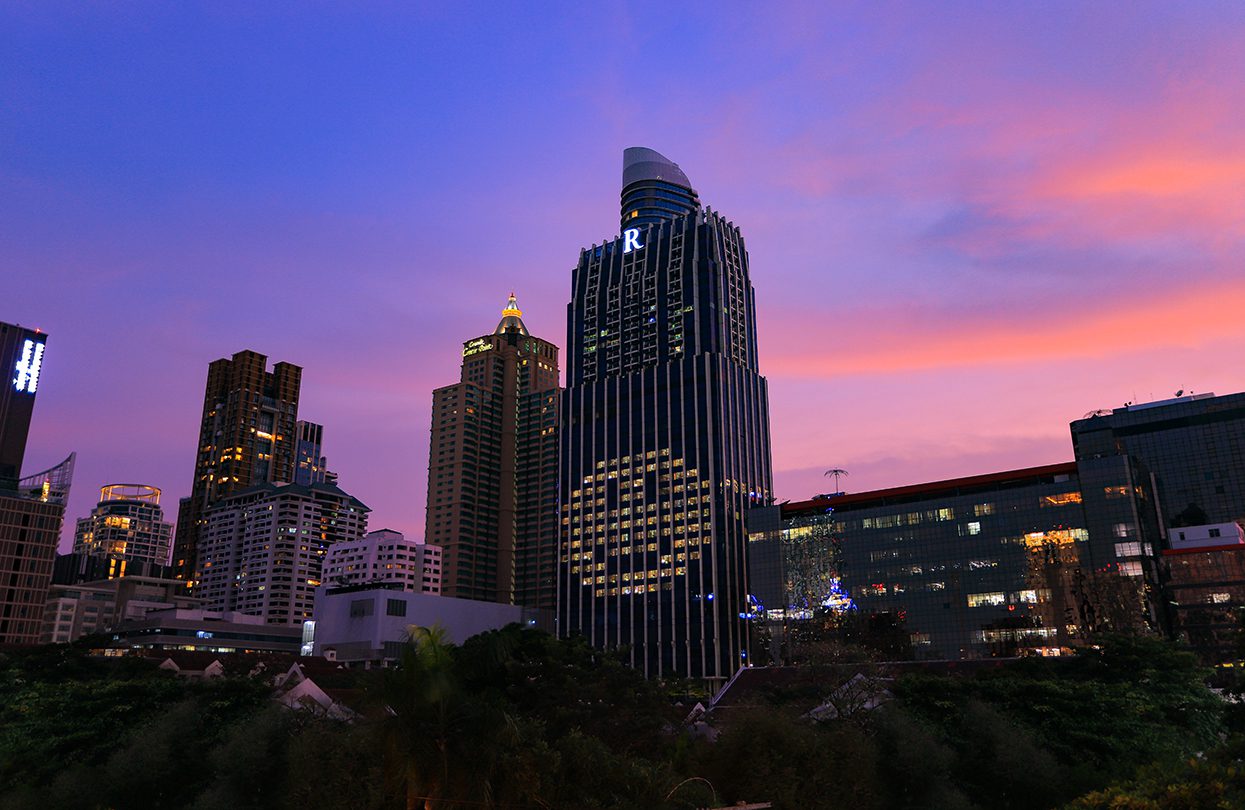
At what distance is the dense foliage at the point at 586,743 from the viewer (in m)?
33.7

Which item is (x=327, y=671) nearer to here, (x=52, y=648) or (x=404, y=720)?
(x=52, y=648)

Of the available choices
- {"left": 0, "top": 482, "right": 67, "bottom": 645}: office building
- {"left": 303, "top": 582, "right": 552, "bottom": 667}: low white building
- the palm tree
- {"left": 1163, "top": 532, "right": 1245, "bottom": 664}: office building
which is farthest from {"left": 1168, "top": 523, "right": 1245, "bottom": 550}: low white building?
{"left": 0, "top": 482, "right": 67, "bottom": 645}: office building

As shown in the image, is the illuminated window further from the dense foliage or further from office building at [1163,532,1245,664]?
the dense foliage

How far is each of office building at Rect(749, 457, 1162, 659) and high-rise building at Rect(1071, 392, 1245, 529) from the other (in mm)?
34914

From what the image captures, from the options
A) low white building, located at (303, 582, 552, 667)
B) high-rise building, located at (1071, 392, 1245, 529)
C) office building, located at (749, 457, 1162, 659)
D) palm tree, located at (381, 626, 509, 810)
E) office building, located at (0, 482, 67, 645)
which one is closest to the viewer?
palm tree, located at (381, 626, 509, 810)

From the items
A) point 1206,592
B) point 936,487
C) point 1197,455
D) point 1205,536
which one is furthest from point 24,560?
point 1197,455

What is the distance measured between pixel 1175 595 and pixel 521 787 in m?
137

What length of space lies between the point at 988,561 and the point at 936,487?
17.7m

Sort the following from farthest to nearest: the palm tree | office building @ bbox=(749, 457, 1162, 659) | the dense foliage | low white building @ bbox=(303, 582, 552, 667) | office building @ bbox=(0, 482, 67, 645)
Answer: low white building @ bbox=(303, 582, 552, 667) < office building @ bbox=(0, 482, 67, 645) < office building @ bbox=(749, 457, 1162, 659) < the dense foliage < the palm tree

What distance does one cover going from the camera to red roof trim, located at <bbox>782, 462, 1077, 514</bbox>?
500 feet

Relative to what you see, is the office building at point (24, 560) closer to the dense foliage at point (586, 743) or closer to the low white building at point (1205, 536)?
the dense foliage at point (586, 743)

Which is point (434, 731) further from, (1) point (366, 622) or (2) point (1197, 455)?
(2) point (1197, 455)

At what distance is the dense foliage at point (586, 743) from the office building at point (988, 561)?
8206 centimetres

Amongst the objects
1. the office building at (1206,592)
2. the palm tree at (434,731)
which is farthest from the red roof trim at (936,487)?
the palm tree at (434,731)
